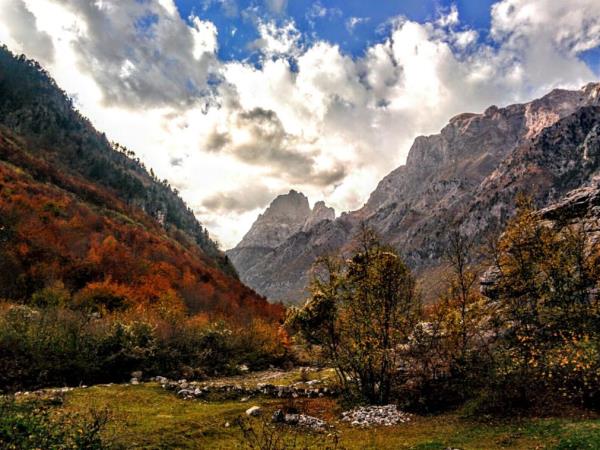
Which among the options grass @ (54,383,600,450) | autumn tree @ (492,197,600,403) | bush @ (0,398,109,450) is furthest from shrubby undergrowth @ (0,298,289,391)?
autumn tree @ (492,197,600,403)

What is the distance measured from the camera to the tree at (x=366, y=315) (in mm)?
26812

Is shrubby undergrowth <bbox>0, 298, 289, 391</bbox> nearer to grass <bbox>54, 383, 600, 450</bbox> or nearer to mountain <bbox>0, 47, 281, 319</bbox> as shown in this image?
grass <bbox>54, 383, 600, 450</bbox>

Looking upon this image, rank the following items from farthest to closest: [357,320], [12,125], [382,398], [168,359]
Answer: [12,125] → [168,359] → [357,320] → [382,398]

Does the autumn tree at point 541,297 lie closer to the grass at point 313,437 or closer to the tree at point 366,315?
the grass at point 313,437

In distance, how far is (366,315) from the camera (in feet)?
91.0

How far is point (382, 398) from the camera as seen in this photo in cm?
2622

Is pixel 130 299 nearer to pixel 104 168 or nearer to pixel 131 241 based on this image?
pixel 131 241

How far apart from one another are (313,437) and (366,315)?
10.2 metres

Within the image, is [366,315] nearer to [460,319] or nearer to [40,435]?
[460,319]

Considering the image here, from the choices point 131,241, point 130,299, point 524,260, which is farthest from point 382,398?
point 131,241

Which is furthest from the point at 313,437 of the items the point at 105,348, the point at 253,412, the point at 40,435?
the point at 105,348

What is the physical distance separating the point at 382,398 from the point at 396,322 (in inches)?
193

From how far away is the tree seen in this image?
88.0ft

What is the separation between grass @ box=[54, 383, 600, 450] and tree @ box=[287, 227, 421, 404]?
165 inches
